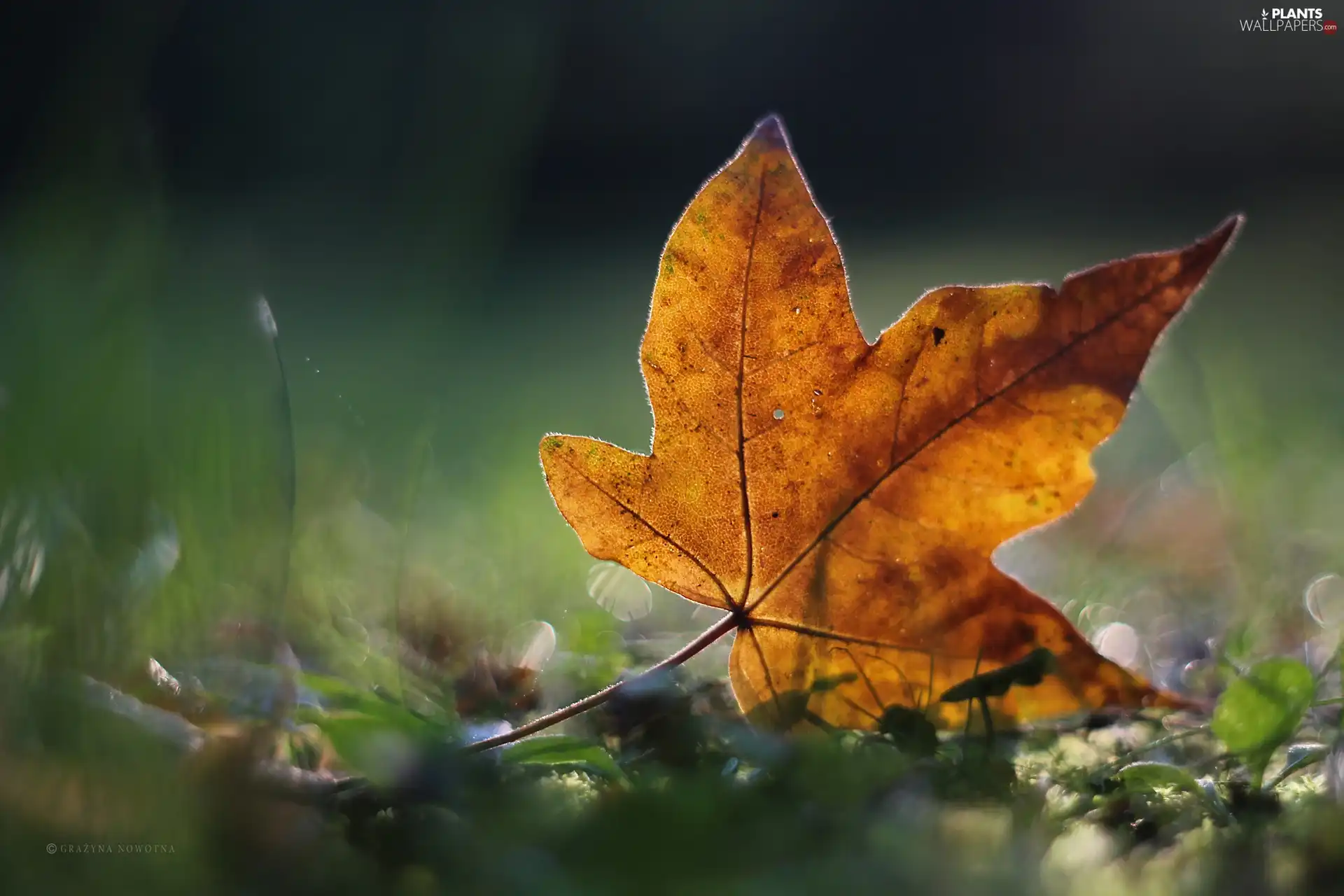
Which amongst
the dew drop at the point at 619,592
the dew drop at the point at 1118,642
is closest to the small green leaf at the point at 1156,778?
the dew drop at the point at 1118,642

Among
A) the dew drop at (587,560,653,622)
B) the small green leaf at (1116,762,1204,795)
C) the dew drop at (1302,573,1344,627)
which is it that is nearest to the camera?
the small green leaf at (1116,762,1204,795)

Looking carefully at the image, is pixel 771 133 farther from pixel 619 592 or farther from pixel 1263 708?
pixel 619 592

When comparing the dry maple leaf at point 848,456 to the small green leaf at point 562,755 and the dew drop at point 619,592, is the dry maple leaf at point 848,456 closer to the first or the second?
the small green leaf at point 562,755

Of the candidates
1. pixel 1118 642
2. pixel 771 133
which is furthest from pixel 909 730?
pixel 1118 642

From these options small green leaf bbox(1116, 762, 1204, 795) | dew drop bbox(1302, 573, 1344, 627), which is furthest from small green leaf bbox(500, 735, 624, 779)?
dew drop bbox(1302, 573, 1344, 627)

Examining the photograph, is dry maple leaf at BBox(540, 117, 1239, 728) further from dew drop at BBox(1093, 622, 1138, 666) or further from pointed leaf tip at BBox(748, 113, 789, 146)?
dew drop at BBox(1093, 622, 1138, 666)
